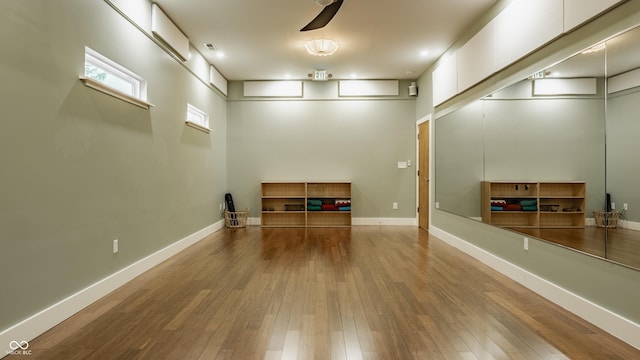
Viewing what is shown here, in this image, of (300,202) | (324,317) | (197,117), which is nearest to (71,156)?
(324,317)

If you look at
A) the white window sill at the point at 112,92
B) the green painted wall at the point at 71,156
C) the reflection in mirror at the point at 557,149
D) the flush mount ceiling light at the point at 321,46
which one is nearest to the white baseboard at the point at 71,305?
the green painted wall at the point at 71,156

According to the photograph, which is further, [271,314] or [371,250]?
[371,250]

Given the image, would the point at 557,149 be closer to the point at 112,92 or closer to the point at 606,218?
the point at 606,218

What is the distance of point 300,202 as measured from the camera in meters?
6.36

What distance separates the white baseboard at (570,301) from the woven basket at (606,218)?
58 cm

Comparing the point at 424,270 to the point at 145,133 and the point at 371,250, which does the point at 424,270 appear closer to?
the point at 371,250

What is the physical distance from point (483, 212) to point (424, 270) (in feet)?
3.52

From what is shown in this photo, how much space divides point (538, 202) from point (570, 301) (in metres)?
0.90

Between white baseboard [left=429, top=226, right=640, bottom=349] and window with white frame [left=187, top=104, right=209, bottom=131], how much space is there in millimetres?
4410

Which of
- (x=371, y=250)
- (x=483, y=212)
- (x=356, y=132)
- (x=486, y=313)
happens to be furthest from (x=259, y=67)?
(x=486, y=313)

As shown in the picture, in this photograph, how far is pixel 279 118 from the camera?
6.39m

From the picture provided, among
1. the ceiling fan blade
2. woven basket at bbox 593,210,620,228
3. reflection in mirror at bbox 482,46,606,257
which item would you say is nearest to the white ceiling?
the ceiling fan blade

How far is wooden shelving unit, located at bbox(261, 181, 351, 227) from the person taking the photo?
625 cm

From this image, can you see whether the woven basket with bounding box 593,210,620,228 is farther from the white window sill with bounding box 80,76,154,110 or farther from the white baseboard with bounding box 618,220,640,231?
the white window sill with bounding box 80,76,154,110
